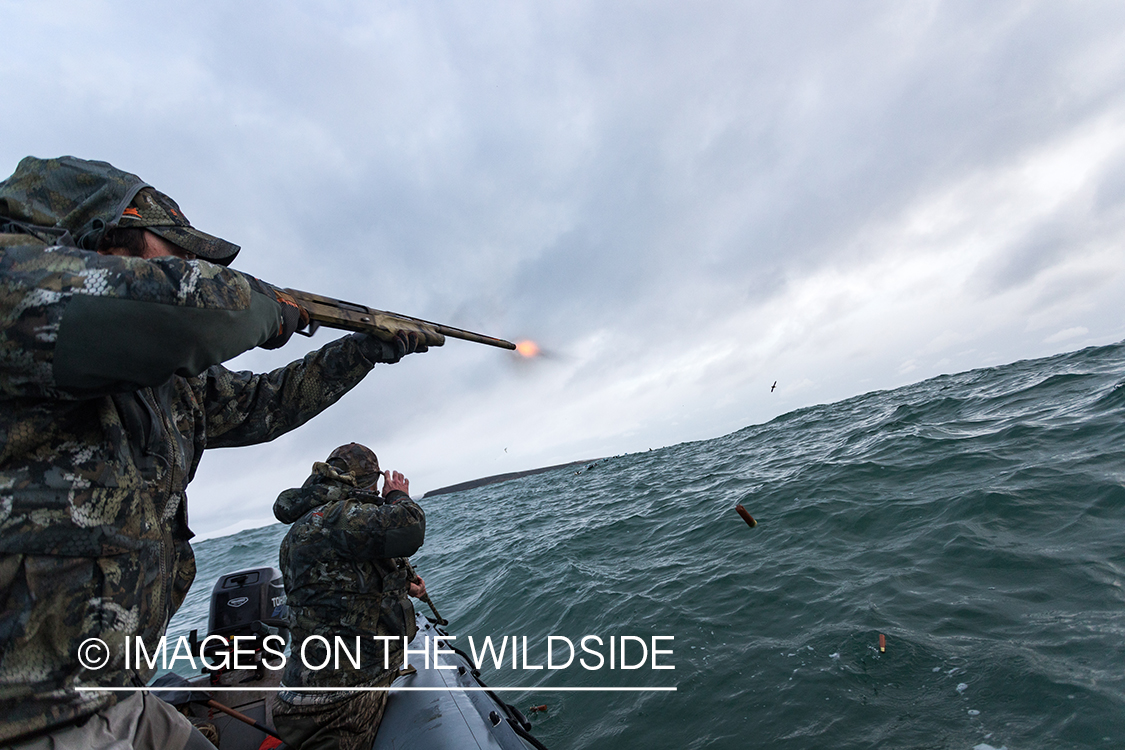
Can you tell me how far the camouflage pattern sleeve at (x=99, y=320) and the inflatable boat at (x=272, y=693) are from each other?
3688mm

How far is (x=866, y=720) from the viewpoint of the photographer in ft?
13.8

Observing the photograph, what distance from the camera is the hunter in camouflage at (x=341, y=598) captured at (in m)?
4.12

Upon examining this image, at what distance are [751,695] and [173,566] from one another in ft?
17.1

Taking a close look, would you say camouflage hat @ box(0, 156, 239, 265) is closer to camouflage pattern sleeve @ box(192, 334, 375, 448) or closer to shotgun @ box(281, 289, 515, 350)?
shotgun @ box(281, 289, 515, 350)

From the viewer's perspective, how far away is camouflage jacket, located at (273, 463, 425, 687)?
169 inches

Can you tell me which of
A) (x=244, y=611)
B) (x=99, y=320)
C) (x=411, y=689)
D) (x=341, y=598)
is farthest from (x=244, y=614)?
(x=99, y=320)

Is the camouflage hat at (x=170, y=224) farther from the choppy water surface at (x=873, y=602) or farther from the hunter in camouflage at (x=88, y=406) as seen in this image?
the choppy water surface at (x=873, y=602)

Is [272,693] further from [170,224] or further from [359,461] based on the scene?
[170,224]

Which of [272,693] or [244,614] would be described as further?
[244,614]

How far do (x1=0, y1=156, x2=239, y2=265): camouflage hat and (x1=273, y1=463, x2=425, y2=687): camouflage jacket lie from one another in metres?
3.01

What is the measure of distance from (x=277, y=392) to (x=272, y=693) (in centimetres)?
464

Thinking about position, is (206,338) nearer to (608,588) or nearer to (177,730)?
(177,730)

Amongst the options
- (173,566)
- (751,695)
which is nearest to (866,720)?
(751,695)

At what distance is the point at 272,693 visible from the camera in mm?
5555
